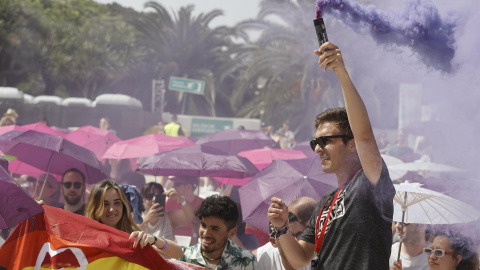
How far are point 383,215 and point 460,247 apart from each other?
1980mm

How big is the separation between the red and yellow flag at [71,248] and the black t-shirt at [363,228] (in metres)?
1.46

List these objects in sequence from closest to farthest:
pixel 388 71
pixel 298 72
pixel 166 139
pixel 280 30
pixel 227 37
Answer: pixel 388 71
pixel 166 139
pixel 280 30
pixel 298 72
pixel 227 37

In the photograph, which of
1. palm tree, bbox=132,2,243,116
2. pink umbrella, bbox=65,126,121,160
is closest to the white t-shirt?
pink umbrella, bbox=65,126,121,160

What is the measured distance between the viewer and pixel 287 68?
29109 mm

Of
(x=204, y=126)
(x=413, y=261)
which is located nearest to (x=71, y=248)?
(x=413, y=261)

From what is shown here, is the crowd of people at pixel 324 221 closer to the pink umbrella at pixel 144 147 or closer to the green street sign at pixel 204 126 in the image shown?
the pink umbrella at pixel 144 147

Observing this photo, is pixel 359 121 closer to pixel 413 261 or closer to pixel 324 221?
pixel 324 221

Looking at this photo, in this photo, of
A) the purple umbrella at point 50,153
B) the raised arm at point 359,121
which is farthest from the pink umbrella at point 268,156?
the raised arm at point 359,121

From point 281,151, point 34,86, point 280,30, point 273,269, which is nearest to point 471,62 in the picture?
point 273,269

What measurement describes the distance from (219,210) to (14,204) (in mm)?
1443

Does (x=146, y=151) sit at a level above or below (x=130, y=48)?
below

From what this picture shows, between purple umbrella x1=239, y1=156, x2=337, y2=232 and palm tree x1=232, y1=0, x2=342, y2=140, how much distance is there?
11351mm

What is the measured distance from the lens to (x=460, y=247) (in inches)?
190

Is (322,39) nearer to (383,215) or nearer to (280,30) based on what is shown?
(383,215)
